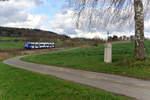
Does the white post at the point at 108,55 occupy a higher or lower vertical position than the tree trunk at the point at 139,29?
lower

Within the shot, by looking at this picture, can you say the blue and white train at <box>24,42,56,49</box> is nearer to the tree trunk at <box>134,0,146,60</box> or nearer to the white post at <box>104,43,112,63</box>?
the white post at <box>104,43,112,63</box>

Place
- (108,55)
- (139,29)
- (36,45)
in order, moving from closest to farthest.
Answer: (139,29) → (108,55) → (36,45)

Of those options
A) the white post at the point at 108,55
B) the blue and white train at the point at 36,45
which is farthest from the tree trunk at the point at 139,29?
the blue and white train at the point at 36,45

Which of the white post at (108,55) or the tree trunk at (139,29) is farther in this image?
the white post at (108,55)

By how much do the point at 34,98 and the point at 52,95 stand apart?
0.67 meters

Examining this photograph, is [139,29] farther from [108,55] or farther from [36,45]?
[36,45]

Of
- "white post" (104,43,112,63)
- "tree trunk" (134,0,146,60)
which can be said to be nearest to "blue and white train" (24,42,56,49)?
"white post" (104,43,112,63)

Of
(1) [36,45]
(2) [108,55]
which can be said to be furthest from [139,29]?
(1) [36,45]

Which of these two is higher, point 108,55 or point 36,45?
point 36,45

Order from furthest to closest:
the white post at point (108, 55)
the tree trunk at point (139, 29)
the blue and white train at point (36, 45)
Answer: the blue and white train at point (36, 45) < the white post at point (108, 55) < the tree trunk at point (139, 29)

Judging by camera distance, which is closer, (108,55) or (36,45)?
(108,55)

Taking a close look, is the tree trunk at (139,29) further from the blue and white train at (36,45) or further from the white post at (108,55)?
the blue and white train at (36,45)

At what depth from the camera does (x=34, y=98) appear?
5.20m

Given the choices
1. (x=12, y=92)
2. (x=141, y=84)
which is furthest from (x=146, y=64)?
(x=12, y=92)
